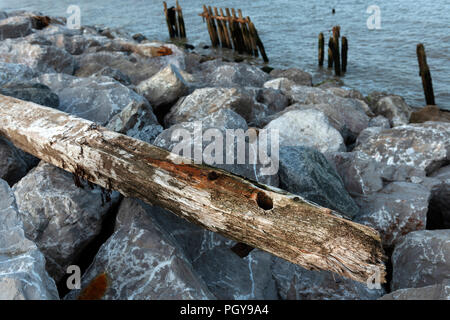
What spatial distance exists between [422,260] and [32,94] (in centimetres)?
480

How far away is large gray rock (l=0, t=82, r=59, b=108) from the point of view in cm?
459

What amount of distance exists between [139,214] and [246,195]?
3.37 feet

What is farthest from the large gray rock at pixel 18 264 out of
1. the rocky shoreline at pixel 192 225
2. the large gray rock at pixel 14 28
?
the large gray rock at pixel 14 28

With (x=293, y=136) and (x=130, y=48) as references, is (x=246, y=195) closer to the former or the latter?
(x=293, y=136)

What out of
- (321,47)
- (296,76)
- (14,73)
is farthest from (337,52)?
(14,73)

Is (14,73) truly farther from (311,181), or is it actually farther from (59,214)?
(311,181)

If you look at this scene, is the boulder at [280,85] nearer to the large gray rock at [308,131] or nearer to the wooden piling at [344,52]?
the large gray rock at [308,131]

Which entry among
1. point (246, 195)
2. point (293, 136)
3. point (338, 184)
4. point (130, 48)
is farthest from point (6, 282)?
point (130, 48)

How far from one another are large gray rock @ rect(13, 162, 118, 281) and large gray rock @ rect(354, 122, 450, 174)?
147 inches

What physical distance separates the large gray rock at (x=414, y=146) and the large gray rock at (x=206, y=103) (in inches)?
76.6

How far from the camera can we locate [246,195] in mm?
2502

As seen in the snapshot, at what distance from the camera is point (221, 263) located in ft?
10.1

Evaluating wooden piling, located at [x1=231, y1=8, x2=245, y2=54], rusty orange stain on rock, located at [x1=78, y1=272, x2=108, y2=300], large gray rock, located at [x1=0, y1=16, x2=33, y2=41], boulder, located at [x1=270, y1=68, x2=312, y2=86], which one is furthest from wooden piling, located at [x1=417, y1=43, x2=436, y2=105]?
large gray rock, located at [x1=0, y1=16, x2=33, y2=41]

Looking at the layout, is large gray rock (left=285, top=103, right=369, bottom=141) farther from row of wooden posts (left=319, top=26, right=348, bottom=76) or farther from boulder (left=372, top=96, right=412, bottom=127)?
row of wooden posts (left=319, top=26, right=348, bottom=76)
